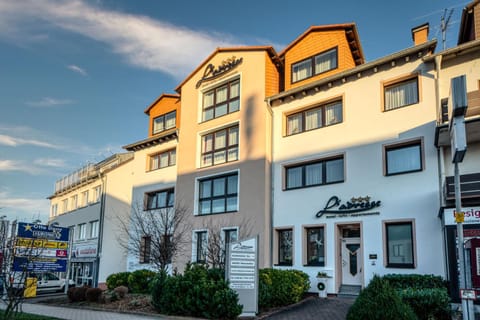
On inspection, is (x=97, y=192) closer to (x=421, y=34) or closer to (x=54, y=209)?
(x=54, y=209)

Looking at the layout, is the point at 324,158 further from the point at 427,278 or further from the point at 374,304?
the point at 374,304

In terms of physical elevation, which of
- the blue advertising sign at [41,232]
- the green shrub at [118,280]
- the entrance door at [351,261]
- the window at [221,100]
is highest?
the window at [221,100]

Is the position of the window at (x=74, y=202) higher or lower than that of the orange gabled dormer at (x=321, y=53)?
lower

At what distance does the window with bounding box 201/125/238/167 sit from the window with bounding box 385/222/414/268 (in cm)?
871

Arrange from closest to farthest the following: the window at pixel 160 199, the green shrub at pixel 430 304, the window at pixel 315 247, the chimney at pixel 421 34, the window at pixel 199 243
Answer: the green shrub at pixel 430 304 → the chimney at pixel 421 34 → the window at pixel 315 247 → the window at pixel 199 243 → the window at pixel 160 199

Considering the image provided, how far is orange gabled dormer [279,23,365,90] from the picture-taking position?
65.8ft

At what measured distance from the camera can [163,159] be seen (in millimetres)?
27672

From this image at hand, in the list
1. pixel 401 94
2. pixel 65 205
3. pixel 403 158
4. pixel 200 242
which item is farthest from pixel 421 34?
pixel 65 205

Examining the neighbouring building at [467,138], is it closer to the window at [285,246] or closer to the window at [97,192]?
the window at [285,246]

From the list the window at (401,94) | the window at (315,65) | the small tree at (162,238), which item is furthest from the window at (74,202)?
the window at (401,94)

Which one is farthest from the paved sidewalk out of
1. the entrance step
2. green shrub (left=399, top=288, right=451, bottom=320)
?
green shrub (left=399, top=288, right=451, bottom=320)

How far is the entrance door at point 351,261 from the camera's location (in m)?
17.5

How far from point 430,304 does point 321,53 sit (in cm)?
1242

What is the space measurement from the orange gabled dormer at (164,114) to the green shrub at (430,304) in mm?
17891
